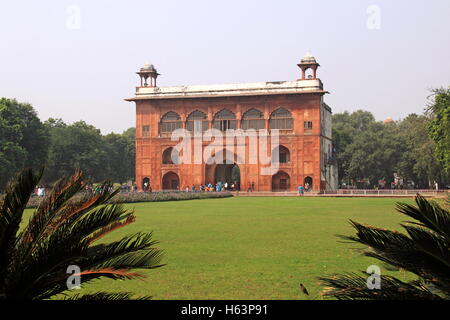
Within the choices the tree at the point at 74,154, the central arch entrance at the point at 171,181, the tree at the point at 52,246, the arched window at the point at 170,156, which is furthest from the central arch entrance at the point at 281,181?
the tree at the point at 52,246

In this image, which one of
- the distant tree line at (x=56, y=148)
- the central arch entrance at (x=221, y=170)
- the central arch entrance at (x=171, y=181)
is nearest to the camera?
the distant tree line at (x=56, y=148)

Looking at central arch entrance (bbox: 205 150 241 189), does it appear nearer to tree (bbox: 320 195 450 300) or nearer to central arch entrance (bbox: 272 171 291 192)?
central arch entrance (bbox: 272 171 291 192)

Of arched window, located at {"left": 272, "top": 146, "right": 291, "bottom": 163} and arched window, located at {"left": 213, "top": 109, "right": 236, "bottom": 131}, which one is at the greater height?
arched window, located at {"left": 213, "top": 109, "right": 236, "bottom": 131}

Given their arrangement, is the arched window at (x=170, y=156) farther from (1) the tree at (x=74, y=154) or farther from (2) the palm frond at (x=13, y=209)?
(2) the palm frond at (x=13, y=209)

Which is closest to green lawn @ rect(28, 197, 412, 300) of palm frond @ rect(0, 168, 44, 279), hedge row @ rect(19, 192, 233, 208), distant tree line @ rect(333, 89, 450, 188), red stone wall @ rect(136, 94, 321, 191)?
palm frond @ rect(0, 168, 44, 279)

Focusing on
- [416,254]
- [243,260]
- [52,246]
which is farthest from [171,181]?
[416,254]

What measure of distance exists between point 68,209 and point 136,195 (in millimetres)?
26043

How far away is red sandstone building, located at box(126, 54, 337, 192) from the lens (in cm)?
4516

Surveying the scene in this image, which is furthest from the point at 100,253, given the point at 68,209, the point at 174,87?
the point at 174,87

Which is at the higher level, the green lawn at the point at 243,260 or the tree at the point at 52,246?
the tree at the point at 52,246

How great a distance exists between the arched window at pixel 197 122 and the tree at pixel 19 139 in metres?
11.4

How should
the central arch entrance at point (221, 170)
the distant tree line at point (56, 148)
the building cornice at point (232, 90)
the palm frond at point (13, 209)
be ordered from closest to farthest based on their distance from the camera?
the palm frond at point (13, 209)
the distant tree line at point (56, 148)
the building cornice at point (232, 90)
the central arch entrance at point (221, 170)

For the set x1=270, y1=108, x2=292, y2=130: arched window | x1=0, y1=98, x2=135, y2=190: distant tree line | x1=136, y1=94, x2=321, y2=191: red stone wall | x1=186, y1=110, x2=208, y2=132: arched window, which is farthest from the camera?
x1=186, y1=110, x2=208, y2=132: arched window

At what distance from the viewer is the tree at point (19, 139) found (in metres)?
35.5
